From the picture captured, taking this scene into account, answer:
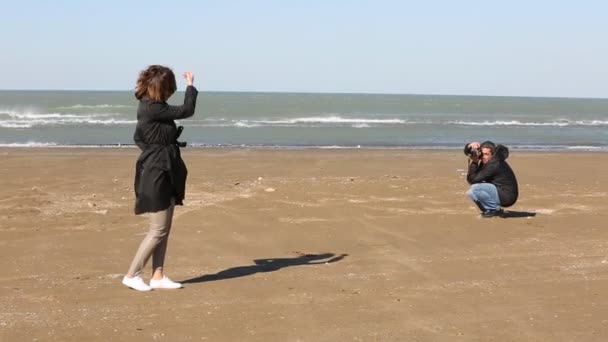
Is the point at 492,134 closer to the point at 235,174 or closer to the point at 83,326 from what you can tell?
the point at 235,174

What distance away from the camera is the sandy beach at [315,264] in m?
5.12

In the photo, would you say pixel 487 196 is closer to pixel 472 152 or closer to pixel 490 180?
pixel 490 180

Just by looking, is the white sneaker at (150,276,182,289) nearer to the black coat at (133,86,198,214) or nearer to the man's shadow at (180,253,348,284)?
the man's shadow at (180,253,348,284)

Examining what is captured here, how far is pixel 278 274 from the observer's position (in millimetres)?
6570

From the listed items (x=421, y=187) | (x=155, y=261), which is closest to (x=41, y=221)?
(x=155, y=261)

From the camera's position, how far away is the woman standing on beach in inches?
232

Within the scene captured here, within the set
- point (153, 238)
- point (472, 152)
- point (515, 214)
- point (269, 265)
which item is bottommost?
point (269, 265)

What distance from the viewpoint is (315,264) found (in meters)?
6.98

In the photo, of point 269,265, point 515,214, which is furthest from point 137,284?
point 515,214

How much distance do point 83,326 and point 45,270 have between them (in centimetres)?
179

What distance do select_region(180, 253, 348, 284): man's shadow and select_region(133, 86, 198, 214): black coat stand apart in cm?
75

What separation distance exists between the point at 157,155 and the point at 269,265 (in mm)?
1555

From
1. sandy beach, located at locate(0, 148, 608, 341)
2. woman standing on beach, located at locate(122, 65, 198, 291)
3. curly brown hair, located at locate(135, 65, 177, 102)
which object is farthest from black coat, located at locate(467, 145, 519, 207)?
curly brown hair, located at locate(135, 65, 177, 102)

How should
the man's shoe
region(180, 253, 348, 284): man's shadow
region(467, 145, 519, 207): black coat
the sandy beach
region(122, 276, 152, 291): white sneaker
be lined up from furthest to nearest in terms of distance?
region(467, 145, 519, 207): black coat → the man's shoe → region(180, 253, 348, 284): man's shadow → region(122, 276, 152, 291): white sneaker → the sandy beach
